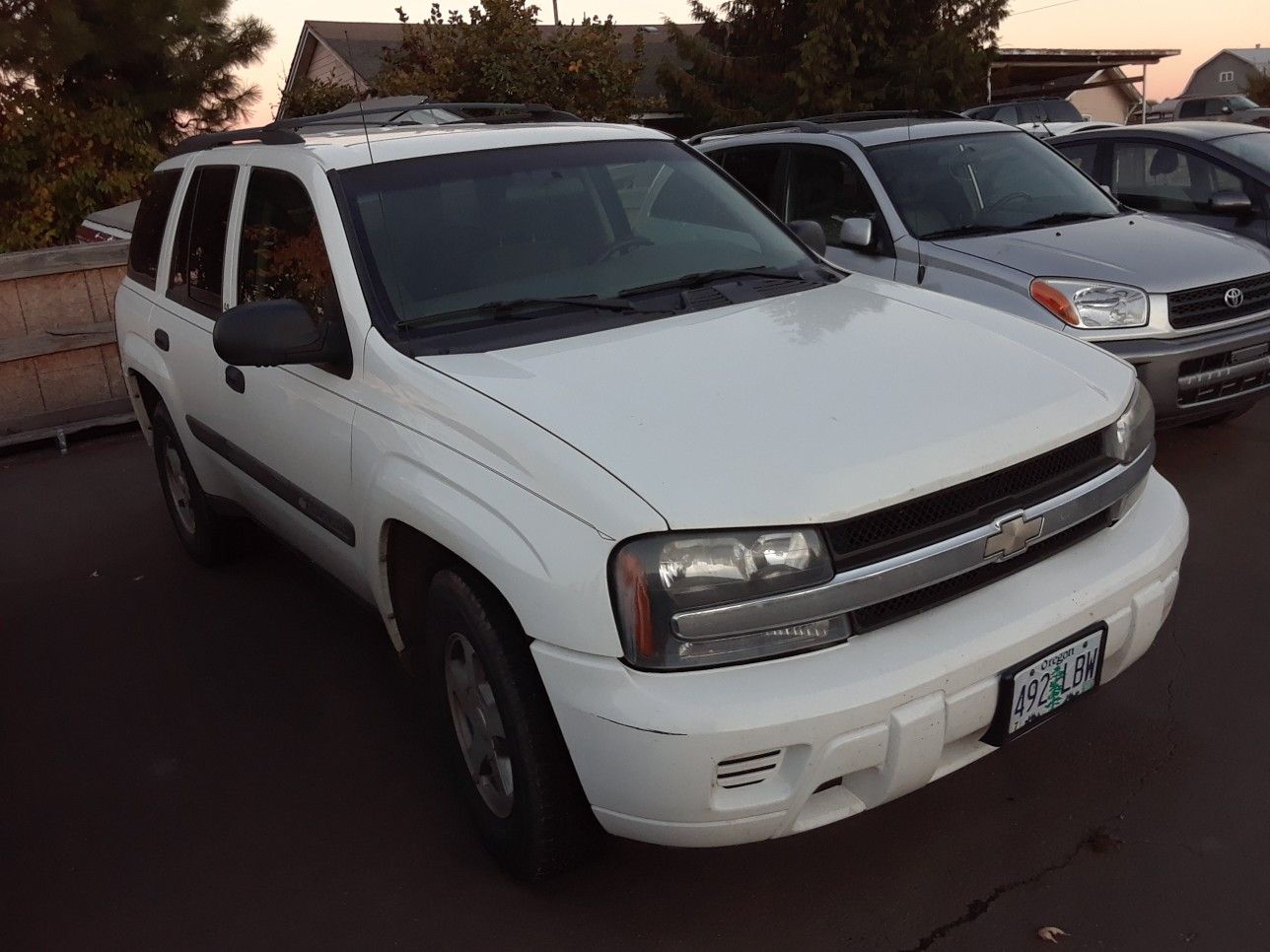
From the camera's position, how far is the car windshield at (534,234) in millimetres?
3359

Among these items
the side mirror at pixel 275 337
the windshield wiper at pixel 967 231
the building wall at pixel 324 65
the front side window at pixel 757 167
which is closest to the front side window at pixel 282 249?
the side mirror at pixel 275 337

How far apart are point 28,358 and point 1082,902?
298 inches

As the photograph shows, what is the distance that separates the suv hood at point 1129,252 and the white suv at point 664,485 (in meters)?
2.06

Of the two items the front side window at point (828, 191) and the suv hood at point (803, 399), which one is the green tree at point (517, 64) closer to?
the front side window at point (828, 191)

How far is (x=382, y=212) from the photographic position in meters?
3.50

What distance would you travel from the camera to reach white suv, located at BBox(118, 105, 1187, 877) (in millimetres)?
2391

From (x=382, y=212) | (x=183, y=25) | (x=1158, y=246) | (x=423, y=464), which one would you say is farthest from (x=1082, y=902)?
(x=183, y=25)

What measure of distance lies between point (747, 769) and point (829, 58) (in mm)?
20092

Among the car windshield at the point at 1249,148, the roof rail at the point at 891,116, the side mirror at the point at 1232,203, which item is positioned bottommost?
the side mirror at the point at 1232,203

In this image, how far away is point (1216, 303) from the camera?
540 centimetres

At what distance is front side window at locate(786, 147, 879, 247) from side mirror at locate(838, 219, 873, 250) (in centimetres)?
52

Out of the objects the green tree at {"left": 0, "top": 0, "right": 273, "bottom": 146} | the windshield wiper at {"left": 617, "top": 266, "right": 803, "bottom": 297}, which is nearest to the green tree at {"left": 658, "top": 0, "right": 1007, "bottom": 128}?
the green tree at {"left": 0, "top": 0, "right": 273, "bottom": 146}

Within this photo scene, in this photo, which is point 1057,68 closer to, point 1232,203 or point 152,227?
point 1232,203

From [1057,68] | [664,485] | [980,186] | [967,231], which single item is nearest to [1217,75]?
[1057,68]
